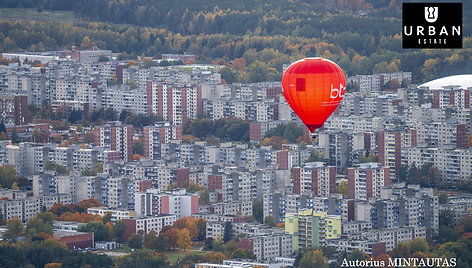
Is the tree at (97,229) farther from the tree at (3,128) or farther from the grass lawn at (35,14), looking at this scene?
the grass lawn at (35,14)

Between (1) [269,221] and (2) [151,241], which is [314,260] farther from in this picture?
(1) [269,221]

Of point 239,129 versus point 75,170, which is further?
point 239,129

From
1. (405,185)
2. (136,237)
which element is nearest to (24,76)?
(405,185)

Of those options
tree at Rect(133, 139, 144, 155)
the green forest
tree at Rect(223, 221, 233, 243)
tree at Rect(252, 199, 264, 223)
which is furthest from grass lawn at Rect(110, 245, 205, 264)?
the green forest

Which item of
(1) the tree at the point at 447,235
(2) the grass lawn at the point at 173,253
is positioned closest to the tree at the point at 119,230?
(2) the grass lawn at the point at 173,253

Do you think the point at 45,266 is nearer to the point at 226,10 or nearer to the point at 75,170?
the point at 75,170

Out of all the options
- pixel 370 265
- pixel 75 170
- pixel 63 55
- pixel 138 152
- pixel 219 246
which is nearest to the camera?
pixel 370 265
